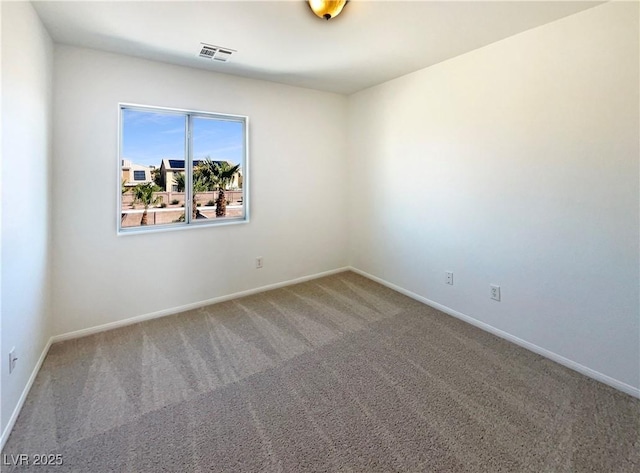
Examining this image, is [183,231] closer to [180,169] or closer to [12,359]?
[180,169]

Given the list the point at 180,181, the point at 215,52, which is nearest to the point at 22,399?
the point at 180,181

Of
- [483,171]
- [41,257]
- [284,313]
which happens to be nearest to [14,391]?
[41,257]

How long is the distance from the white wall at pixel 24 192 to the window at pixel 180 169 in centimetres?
62

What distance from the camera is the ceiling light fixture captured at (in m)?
1.82

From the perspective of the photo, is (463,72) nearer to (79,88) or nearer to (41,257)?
(79,88)

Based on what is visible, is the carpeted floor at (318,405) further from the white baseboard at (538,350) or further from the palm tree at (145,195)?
the palm tree at (145,195)

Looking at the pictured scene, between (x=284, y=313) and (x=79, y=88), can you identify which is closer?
(x=79, y=88)

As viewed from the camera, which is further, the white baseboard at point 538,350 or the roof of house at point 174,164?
the roof of house at point 174,164

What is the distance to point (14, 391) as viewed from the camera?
173 cm

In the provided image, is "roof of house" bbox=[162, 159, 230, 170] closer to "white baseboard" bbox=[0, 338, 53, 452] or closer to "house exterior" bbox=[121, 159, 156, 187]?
"house exterior" bbox=[121, 159, 156, 187]

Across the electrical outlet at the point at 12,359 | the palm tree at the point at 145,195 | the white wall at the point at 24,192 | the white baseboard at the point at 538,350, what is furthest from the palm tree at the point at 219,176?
the white baseboard at the point at 538,350

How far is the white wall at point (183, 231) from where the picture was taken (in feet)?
8.43

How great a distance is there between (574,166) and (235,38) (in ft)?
8.77

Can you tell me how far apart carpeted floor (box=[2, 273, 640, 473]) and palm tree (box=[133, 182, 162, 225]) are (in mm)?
1141
